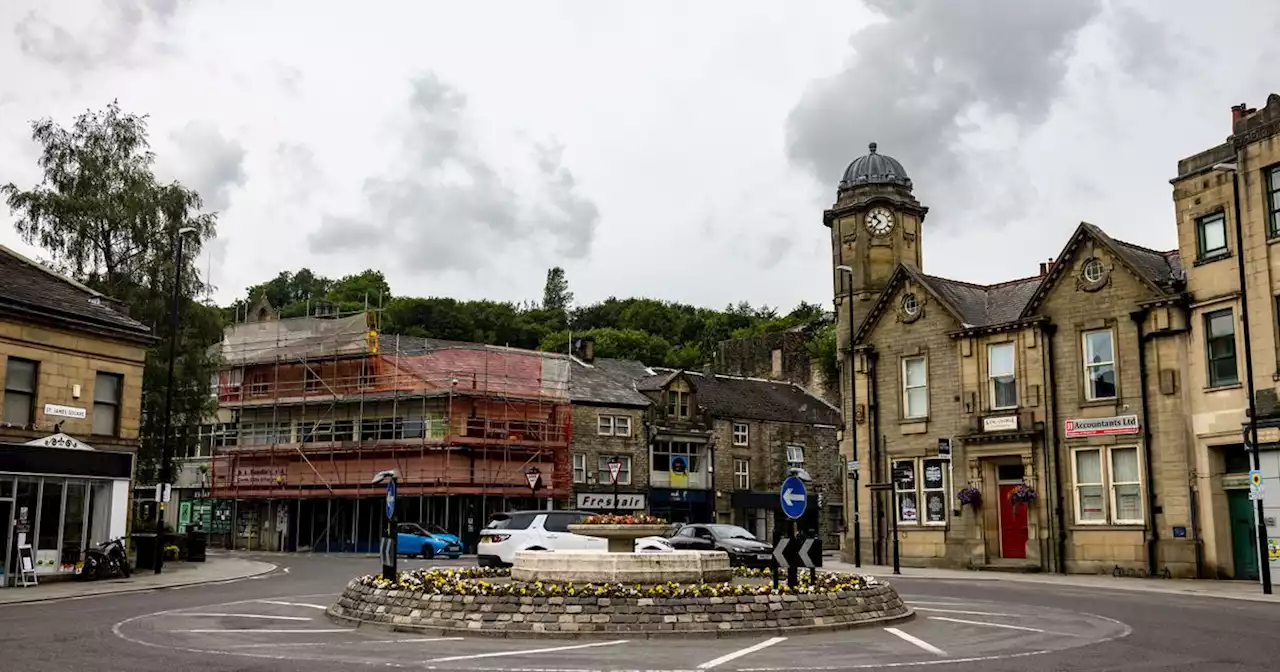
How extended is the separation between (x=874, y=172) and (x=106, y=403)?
2627 cm

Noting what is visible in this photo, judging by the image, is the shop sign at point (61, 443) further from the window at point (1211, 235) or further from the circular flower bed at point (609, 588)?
the window at point (1211, 235)

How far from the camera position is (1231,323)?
29234 mm

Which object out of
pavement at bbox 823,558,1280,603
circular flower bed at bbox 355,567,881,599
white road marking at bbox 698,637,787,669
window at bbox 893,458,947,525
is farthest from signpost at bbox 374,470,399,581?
window at bbox 893,458,947,525

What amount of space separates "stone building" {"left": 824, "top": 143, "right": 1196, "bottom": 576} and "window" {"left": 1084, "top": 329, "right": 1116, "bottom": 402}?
0.05 metres

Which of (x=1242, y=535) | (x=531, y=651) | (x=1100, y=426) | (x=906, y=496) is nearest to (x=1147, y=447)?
(x=1100, y=426)

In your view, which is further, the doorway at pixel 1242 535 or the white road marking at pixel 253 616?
the doorway at pixel 1242 535

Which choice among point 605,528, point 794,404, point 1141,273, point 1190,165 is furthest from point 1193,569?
point 794,404

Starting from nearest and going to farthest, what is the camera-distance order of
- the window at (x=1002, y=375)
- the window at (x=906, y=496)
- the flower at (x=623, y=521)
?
1. the flower at (x=623, y=521)
2. the window at (x=1002, y=375)
3. the window at (x=906, y=496)

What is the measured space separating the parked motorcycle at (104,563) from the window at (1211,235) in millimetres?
29572

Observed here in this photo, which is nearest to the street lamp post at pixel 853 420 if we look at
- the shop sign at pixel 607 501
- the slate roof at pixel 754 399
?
the shop sign at pixel 607 501

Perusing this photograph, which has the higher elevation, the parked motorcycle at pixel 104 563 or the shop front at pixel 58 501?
the shop front at pixel 58 501

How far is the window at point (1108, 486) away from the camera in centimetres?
3155

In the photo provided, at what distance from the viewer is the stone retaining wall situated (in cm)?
1552

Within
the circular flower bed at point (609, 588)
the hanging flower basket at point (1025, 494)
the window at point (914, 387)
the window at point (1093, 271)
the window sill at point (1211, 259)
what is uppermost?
the window at point (1093, 271)
